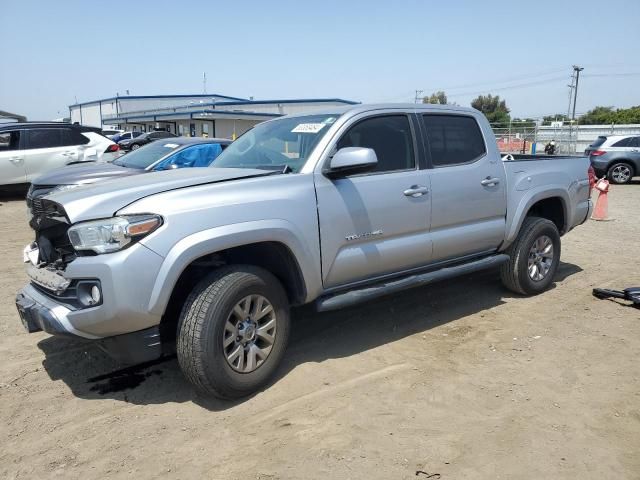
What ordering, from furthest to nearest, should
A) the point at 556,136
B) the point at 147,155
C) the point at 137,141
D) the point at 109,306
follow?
the point at 556,136 < the point at 137,141 < the point at 147,155 < the point at 109,306

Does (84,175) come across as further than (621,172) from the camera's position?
No

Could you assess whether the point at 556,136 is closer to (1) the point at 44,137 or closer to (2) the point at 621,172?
(2) the point at 621,172

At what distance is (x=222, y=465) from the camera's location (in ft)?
9.25

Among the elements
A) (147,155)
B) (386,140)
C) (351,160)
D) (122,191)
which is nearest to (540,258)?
(386,140)

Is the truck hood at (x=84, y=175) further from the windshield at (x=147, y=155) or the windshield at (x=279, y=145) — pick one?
the windshield at (x=279, y=145)

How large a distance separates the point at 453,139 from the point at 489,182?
0.53 m

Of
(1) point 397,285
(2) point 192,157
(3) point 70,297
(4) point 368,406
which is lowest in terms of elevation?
(4) point 368,406

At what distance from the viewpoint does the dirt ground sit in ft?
9.29

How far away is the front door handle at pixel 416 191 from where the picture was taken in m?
4.24

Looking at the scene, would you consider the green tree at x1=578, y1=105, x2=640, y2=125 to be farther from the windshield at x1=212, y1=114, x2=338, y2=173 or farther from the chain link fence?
the windshield at x1=212, y1=114, x2=338, y2=173

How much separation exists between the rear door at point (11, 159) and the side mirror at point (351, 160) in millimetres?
10733

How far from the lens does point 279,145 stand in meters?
4.23

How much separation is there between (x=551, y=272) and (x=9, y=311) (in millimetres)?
5560

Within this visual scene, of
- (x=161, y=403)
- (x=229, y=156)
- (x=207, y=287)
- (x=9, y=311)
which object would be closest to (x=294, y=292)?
(x=207, y=287)
